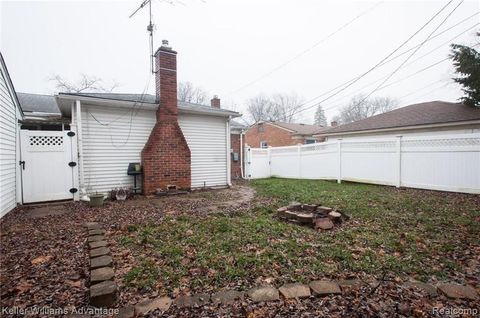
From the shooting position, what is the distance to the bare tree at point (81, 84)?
23.3 metres

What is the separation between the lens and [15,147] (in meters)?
5.65

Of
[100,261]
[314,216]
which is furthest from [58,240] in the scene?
[314,216]

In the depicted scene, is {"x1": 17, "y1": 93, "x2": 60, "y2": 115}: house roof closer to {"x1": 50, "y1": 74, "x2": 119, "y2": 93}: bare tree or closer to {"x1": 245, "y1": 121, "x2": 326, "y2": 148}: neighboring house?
{"x1": 50, "y1": 74, "x2": 119, "y2": 93}: bare tree

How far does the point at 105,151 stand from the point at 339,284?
6.97 m

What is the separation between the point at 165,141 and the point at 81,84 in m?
22.6

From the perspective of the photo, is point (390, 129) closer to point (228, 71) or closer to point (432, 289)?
point (432, 289)

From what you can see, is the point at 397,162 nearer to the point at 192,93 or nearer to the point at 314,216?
the point at 314,216

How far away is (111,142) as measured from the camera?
7129mm

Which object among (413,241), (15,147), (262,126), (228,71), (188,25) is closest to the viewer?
(413,241)

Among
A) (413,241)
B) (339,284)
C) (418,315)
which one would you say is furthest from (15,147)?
(413,241)

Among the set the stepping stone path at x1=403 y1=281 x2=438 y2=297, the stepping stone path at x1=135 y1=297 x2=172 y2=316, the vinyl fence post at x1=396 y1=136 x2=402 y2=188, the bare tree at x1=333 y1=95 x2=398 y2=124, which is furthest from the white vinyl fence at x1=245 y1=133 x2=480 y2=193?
the bare tree at x1=333 y1=95 x2=398 y2=124

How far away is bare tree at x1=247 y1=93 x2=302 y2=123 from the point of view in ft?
133

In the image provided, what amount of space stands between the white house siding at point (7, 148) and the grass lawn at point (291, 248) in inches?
122

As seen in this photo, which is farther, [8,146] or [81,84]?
[81,84]
